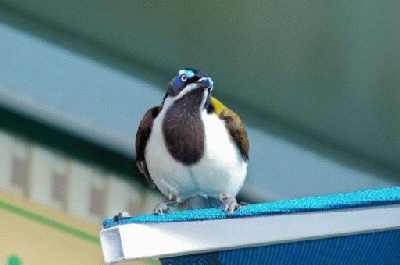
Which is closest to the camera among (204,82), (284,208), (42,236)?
(284,208)

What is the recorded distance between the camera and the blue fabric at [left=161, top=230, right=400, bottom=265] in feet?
2.15

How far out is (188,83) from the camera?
74 cm

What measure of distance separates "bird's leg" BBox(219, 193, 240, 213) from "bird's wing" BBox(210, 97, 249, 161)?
0.14ft

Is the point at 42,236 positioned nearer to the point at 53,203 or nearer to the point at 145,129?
the point at 53,203

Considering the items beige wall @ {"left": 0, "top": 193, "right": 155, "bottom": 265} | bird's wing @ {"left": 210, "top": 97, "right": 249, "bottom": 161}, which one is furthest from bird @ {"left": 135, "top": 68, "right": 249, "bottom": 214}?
beige wall @ {"left": 0, "top": 193, "right": 155, "bottom": 265}

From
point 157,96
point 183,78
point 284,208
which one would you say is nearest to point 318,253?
point 284,208

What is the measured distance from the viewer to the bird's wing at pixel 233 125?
77 centimetres

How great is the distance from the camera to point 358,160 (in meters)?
1.62

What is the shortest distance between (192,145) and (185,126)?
0.05 ft

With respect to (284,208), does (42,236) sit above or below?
above

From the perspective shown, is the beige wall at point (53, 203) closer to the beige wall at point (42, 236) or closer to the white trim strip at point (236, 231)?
the beige wall at point (42, 236)

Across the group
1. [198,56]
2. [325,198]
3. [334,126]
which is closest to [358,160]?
[334,126]

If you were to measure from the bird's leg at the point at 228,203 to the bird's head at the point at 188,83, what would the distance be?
79 millimetres

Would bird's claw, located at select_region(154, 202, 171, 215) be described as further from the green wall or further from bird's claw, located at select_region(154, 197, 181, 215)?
the green wall
